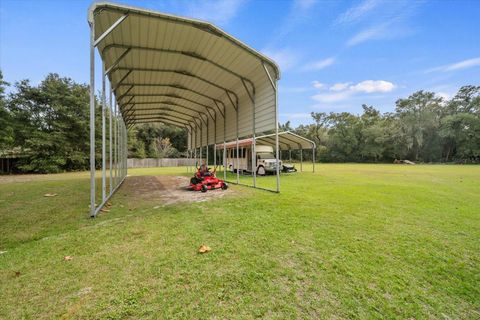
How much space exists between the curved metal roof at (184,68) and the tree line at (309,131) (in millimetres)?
11692

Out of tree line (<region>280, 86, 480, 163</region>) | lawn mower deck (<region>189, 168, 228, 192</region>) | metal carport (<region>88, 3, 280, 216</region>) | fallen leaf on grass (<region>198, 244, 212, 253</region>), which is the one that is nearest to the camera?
fallen leaf on grass (<region>198, 244, 212, 253</region>)

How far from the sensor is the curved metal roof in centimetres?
487

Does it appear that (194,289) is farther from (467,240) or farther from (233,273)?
(467,240)

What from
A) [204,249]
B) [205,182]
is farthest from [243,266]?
[205,182]

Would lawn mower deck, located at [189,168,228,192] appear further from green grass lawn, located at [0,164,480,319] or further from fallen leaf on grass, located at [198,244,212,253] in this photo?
fallen leaf on grass, located at [198,244,212,253]

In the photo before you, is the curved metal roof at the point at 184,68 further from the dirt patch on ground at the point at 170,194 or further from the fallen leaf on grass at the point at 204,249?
the fallen leaf on grass at the point at 204,249

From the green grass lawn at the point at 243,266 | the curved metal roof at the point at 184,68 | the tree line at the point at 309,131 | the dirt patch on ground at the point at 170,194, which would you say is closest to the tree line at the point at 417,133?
the tree line at the point at 309,131

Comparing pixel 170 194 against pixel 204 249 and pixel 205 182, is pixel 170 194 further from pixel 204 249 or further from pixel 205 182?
pixel 204 249

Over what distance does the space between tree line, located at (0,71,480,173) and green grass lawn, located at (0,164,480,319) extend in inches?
716

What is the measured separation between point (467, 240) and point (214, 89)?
8614 mm

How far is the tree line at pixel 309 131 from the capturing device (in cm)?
1856

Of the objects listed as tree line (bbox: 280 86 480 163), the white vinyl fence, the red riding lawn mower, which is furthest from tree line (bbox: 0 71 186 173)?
tree line (bbox: 280 86 480 163)

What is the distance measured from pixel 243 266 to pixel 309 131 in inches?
2090

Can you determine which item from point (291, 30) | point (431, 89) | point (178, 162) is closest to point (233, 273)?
point (291, 30)
